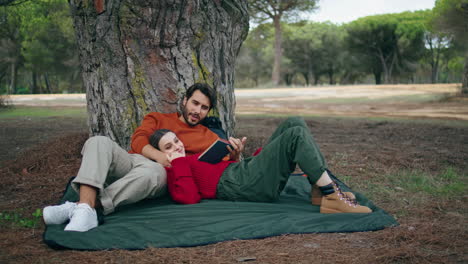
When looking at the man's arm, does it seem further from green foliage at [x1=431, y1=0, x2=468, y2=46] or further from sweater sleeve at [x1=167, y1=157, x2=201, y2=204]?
green foliage at [x1=431, y1=0, x2=468, y2=46]

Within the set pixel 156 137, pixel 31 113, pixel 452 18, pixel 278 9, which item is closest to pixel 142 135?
pixel 156 137

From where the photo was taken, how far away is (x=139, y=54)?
13.9 feet

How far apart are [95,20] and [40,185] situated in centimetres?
188

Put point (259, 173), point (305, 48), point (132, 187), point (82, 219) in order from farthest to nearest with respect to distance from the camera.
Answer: point (305, 48) → point (259, 173) → point (132, 187) → point (82, 219)

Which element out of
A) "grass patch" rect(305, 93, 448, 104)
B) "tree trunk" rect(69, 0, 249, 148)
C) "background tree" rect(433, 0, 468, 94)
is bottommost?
"grass patch" rect(305, 93, 448, 104)

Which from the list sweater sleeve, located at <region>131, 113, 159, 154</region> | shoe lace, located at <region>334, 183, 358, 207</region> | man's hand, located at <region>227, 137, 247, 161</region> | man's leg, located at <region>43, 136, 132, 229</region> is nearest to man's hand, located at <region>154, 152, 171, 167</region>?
sweater sleeve, located at <region>131, 113, 159, 154</region>

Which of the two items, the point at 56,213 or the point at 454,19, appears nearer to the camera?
the point at 56,213

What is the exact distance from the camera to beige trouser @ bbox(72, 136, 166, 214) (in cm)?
282

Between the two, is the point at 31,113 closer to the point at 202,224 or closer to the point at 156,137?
the point at 156,137

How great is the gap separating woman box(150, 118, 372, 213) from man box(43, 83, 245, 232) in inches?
6.3

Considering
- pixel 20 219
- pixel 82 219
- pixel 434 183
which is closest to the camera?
pixel 82 219

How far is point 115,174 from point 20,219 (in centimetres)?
92

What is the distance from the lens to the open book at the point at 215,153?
3.39 metres

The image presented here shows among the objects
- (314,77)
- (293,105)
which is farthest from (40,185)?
(314,77)
